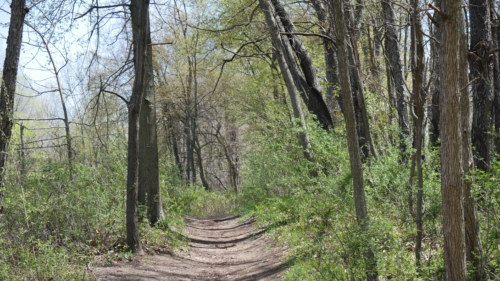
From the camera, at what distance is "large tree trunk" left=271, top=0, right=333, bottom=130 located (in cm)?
1107

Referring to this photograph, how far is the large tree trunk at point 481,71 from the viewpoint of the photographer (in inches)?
220

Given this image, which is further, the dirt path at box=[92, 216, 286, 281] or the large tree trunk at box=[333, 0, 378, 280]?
the dirt path at box=[92, 216, 286, 281]

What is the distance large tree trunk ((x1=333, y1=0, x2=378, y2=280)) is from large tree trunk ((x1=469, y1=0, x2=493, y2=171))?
4.92 ft

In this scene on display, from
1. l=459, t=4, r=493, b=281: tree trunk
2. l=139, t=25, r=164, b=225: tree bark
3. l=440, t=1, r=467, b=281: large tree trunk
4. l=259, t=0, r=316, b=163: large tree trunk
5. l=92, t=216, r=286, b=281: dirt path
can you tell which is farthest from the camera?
l=139, t=25, r=164, b=225: tree bark

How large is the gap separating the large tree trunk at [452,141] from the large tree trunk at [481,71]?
2110mm

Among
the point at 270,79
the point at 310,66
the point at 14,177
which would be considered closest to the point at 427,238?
the point at 14,177

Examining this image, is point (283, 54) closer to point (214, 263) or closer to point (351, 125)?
point (214, 263)

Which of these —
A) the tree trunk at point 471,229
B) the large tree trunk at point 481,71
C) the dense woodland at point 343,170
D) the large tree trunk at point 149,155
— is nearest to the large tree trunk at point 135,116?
the dense woodland at point 343,170

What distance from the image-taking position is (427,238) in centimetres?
609

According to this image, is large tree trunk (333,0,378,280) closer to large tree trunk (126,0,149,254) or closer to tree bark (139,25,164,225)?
large tree trunk (126,0,149,254)

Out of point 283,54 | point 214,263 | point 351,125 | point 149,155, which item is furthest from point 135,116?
point 351,125

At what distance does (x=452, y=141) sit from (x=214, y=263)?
23.1 feet

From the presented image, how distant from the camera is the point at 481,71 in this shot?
5.88 metres

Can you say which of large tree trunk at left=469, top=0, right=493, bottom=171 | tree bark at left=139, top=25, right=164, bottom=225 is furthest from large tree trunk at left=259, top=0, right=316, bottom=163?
large tree trunk at left=469, top=0, right=493, bottom=171
